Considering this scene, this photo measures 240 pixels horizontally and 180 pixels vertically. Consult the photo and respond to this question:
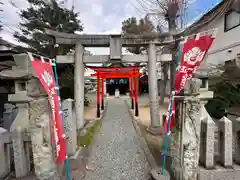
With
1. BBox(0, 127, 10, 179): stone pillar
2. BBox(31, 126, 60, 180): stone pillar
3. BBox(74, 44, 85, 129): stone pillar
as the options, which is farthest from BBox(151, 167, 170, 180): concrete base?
BBox(74, 44, 85, 129): stone pillar

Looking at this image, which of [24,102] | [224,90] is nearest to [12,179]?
[24,102]

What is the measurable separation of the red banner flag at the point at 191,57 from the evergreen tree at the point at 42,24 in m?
8.26

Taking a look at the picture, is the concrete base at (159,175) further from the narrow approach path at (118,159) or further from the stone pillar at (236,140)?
the stone pillar at (236,140)

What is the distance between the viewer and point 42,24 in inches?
327

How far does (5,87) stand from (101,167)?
21.9 feet

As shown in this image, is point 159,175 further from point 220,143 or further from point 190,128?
point 220,143

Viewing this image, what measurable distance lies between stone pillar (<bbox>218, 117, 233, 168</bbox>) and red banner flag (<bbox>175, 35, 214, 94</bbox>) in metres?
1.36

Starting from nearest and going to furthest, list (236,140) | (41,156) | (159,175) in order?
(41,156) → (159,175) → (236,140)

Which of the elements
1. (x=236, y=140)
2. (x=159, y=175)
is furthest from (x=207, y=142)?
(x=159, y=175)

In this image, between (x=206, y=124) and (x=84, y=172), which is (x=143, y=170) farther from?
(x=206, y=124)

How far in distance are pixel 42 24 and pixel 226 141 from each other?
10.6 meters

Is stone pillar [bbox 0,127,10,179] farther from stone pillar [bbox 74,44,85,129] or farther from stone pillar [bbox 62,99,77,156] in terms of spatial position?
stone pillar [bbox 74,44,85,129]

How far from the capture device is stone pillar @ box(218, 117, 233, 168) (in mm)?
2377

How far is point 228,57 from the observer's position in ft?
24.3
